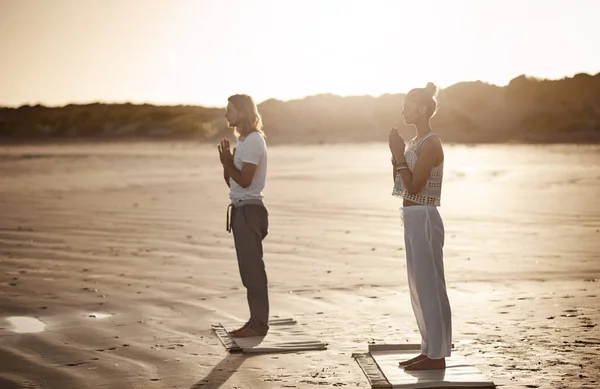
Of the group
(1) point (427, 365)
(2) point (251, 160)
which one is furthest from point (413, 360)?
(2) point (251, 160)

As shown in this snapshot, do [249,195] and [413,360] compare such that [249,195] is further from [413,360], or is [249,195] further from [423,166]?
[413,360]

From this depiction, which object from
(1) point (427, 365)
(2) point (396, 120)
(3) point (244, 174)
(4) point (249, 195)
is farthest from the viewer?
(2) point (396, 120)

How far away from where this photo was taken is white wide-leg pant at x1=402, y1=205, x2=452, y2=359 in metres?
6.74

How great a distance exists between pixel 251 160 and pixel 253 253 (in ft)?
2.65

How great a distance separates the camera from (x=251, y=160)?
7.95 meters

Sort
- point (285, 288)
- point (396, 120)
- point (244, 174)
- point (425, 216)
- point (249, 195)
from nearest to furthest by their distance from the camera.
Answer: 1. point (425, 216)
2. point (244, 174)
3. point (249, 195)
4. point (285, 288)
5. point (396, 120)

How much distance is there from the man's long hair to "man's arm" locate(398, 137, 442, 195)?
5.90ft

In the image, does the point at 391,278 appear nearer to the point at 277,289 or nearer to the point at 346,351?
the point at 277,289

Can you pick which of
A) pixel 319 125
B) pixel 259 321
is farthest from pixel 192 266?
pixel 319 125

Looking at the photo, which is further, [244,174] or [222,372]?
[244,174]

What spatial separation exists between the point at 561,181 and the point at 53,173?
18347 mm

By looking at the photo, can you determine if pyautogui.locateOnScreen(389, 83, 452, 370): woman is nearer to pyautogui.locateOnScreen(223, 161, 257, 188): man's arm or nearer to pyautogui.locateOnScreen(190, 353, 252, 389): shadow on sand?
pyautogui.locateOnScreen(190, 353, 252, 389): shadow on sand

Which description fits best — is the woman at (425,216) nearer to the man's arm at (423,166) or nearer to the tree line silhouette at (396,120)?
the man's arm at (423,166)

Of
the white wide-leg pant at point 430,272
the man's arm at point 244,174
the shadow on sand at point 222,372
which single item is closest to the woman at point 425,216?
the white wide-leg pant at point 430,272
